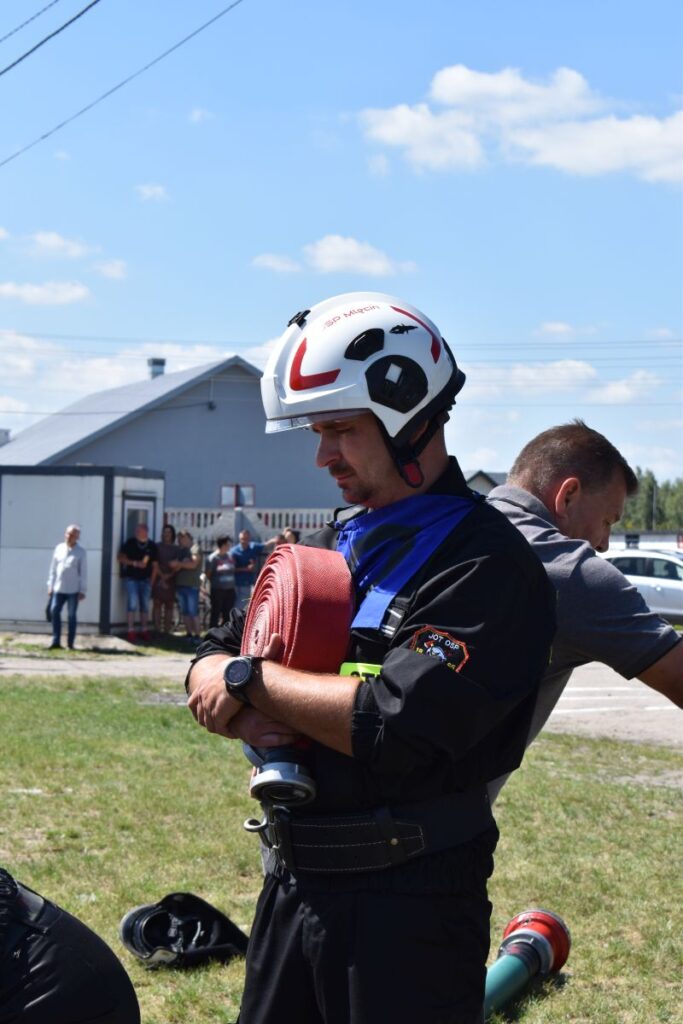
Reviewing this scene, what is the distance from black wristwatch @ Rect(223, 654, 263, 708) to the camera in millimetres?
2475

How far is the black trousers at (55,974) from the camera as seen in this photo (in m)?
3.18

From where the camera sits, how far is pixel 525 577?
2.47 metres

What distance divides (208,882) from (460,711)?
4.54 m

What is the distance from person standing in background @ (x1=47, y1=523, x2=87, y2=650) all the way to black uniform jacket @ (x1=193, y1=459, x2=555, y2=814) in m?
17.8

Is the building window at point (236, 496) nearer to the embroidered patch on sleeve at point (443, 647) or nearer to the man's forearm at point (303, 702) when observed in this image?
the man's forearm at point (303, 702)

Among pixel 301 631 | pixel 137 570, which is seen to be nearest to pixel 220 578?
pixel 137 570

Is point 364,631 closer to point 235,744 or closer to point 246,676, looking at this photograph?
point 246,676

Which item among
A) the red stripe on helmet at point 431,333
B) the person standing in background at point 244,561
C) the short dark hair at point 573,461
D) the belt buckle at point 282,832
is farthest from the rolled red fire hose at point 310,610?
the person standing in background at point 244,561

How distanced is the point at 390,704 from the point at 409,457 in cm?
58

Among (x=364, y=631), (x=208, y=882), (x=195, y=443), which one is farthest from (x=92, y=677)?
(x=195, y=443)

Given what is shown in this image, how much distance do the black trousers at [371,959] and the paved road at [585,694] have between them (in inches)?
401

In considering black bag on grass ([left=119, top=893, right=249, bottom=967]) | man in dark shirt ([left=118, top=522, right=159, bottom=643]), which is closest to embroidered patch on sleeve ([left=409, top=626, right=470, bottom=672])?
black bag on grass ([left=119, top=893, right=249, bottom=967])

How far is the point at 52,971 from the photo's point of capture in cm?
325

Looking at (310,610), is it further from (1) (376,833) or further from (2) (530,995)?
(2) (530,995)
